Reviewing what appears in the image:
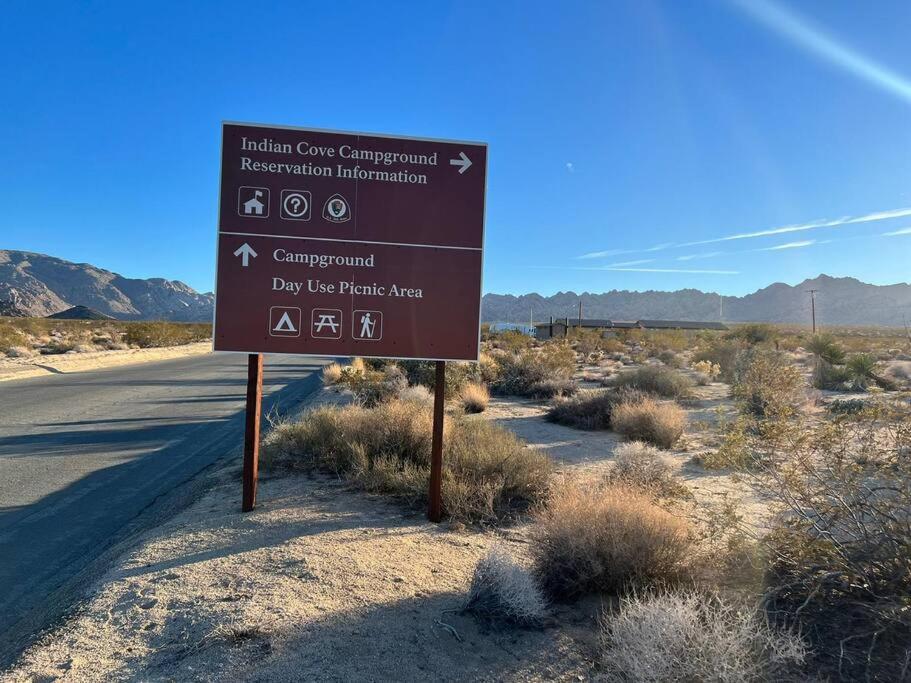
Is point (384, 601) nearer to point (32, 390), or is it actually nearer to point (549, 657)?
point (549, 657)

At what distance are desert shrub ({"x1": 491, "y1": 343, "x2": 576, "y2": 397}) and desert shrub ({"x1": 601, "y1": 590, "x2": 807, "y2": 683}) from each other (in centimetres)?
1311

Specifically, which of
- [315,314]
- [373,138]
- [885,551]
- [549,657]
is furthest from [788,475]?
[373,138]

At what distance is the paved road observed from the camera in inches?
191

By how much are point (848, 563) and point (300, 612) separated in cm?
333

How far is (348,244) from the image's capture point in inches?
223

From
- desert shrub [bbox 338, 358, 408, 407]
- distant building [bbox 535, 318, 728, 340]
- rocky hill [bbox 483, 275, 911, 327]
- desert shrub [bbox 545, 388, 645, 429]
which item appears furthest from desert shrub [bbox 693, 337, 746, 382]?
rocky hill [bbox 483, 275, 911, 327]

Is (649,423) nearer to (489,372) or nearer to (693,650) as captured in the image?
(693,650)

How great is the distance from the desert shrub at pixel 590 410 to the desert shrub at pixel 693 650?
9013 mm

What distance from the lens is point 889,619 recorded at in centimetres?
294

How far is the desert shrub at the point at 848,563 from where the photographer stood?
2.98 m

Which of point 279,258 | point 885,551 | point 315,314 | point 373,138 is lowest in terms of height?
point 885,551

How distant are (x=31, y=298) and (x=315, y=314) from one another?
166 metres

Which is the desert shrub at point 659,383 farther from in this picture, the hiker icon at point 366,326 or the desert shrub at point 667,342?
the desert shrub at point 667,342

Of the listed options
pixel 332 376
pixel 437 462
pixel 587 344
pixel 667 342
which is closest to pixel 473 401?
pixel 332 376
